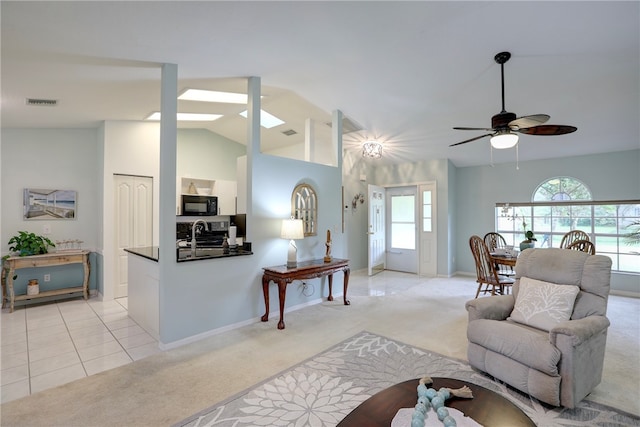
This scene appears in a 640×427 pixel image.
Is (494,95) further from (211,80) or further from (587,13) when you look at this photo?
(211,80)

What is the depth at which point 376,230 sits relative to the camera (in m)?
6.88

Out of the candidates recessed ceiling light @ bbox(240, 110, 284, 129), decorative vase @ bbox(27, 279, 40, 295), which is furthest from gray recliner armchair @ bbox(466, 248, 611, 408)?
decorative vase @ bbox(27, 279, 40, 295)

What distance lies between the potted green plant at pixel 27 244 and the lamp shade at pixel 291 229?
358 cm

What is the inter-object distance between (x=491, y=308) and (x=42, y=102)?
5.44 meters

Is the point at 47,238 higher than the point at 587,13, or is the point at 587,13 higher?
the point at 587,13

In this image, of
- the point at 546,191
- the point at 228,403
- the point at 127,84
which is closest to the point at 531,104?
the point at 546,191

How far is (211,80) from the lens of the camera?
12.4 ft

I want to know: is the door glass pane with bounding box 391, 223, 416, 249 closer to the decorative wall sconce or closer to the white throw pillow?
the decorative wall sconce

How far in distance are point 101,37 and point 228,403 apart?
307cm

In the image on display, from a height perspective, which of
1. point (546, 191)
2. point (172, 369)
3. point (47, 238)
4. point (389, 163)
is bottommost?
point (172, 369)

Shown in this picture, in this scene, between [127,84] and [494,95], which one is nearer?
[127,84]

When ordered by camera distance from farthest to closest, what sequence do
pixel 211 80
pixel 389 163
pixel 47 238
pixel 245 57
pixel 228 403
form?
pixel 389 163, pixel 47 238, pixel 211 80, pixel 245 57, pixel 228 403

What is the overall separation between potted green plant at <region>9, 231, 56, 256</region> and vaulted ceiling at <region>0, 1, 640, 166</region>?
1.62 m

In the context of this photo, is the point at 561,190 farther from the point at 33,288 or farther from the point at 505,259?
the point at 33,288
